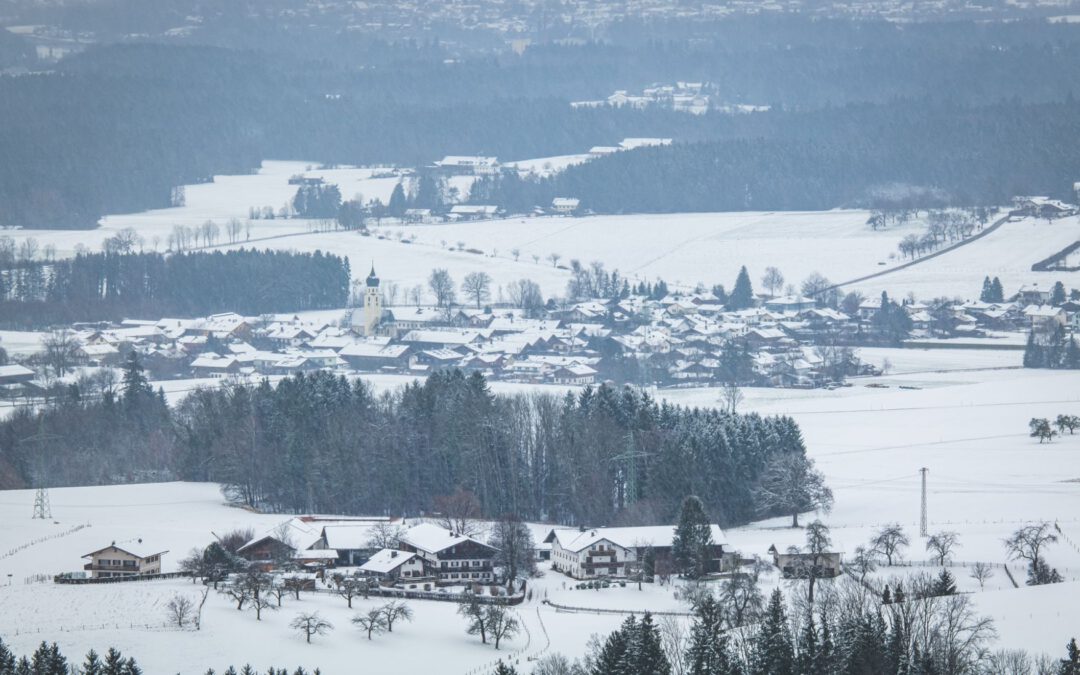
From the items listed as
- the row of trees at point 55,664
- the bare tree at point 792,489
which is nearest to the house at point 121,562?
the row of trees at point 55,664

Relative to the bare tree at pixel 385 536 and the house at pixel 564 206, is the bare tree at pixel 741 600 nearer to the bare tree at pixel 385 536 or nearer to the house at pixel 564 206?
the bare tree at pixel 385 536

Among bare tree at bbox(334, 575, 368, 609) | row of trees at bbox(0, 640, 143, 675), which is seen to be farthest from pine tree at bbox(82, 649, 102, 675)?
bare tree at bbox(334, 575, 368, 609)

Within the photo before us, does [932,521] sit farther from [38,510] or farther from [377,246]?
[377,246]

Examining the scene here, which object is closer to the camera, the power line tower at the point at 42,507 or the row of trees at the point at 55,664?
the row of trees at the point at 55,664

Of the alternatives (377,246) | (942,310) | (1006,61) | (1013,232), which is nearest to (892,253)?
(1013,232)

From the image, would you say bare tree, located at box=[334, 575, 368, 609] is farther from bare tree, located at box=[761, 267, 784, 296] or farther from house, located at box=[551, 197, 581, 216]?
house, located at box=[551, 197, 581, 216]

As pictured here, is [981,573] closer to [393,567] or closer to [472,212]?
[393,567]
